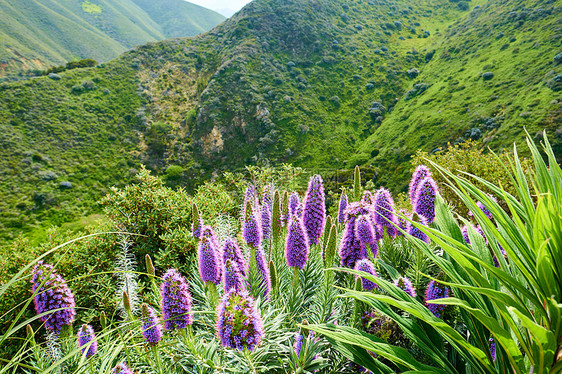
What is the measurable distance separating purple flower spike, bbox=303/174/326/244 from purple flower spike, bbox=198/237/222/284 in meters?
1.34

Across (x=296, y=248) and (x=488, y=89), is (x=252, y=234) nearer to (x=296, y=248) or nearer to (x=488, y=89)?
(x=296, y=248)

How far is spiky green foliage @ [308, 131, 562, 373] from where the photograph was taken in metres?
1.08

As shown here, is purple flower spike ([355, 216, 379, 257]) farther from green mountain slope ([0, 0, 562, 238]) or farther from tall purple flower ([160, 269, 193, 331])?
green mountain slope ([0, 0, 562, 238])

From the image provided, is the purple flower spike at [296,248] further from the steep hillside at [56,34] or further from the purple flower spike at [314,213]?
the steep hillside at [56,34]

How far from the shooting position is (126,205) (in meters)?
6.94

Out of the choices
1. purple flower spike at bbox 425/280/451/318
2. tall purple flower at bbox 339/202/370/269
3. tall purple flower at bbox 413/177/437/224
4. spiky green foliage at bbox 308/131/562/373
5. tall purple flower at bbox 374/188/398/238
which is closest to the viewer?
spiky green foliage at bbox 308/131/562/373

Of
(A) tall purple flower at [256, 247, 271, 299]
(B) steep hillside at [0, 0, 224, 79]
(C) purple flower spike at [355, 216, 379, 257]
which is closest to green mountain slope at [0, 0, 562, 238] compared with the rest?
(B) steep hillside at [0, 0, 224, 79]

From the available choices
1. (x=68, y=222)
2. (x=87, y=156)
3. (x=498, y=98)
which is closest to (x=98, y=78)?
(x=87, y=156)

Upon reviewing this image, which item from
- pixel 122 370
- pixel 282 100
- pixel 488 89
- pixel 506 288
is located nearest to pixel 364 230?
pixel 506 288

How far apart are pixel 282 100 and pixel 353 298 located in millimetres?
68291

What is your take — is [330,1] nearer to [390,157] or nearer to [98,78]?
[390,157]

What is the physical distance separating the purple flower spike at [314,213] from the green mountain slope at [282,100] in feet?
149

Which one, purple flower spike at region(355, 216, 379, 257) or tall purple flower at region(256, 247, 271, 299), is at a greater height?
purple flower spike at region(355, 216, 379, 257)

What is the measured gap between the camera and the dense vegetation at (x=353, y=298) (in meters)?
1.21
